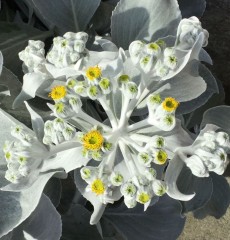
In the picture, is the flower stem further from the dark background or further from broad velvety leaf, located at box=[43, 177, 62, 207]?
the dark background

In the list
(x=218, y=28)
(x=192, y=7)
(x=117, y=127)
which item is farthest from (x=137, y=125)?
(x=218, y=28)

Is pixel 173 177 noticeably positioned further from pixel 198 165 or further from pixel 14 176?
pixel 14 176

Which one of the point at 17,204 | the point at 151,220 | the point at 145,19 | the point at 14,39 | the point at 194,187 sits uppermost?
the point at 145,19

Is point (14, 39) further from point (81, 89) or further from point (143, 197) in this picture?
point (143, 197)

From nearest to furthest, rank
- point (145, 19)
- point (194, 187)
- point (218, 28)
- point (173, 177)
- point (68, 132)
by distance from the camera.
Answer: point (68, 132), point (173, 177), point (145, 19), point (194, 187), point (218, 28)

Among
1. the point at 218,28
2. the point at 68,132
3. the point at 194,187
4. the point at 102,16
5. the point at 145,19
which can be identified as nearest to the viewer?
the point at 68,132

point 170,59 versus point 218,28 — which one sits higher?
point 170,59

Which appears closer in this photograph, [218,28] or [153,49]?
[153,49]

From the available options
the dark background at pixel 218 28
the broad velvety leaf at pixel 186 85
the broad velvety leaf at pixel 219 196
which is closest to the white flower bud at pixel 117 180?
the broad velvety leaf at pixel 186 85
